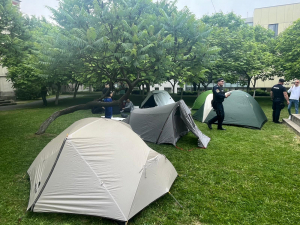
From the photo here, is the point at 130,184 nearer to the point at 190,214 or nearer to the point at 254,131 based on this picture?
the point at 190,214

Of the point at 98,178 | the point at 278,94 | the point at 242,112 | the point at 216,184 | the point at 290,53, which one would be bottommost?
the point at 216,184

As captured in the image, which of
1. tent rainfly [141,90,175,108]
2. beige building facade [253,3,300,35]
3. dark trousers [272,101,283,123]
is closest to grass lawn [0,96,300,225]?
dark trousers [272,101,283,123]

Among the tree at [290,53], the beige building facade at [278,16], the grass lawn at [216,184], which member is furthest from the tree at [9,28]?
the beige building facade at [278,16]

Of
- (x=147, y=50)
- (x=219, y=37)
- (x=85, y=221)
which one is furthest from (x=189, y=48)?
(x=219, y=37)

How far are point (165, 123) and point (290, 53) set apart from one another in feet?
43.3

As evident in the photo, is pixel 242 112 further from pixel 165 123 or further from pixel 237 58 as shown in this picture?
pixel 237 58

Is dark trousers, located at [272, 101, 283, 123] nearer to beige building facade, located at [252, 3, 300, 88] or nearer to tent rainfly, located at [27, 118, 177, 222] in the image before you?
tent rainfly, located at [27, 118, 177, 222]

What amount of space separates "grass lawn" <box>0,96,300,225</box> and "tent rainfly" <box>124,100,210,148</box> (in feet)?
1.00

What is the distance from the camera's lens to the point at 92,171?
3.30 m

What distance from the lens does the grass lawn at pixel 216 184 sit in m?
3.24

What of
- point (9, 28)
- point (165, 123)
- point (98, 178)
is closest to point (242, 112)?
point (165, 123)

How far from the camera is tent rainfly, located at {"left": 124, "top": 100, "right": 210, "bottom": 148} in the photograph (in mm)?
6547

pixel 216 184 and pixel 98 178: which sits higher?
pixel 98 178

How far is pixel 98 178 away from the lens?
326cm
